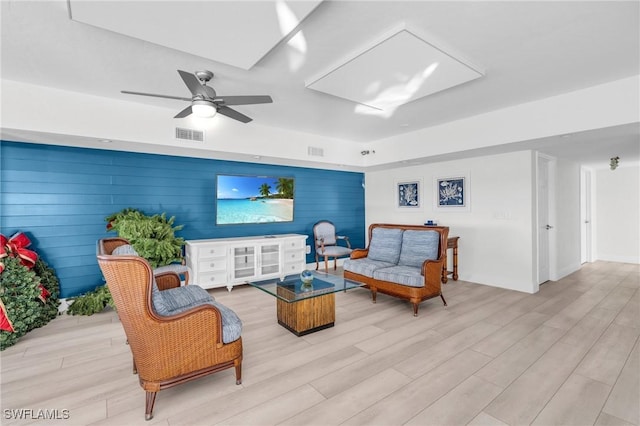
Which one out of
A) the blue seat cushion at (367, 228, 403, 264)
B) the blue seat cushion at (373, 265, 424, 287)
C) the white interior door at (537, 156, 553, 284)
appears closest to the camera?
the blue seat cushion at (373, 265, 424, 287)

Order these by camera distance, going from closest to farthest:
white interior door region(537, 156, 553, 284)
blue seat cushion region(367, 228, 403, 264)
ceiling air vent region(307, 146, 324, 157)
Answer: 1. blue seat cushion region(367, 228, 403, 264)
2. white interior door region(537, 156, 553, 284)
3. ceiling air vent region(307, 146, 324, 157)

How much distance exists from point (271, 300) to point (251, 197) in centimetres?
194

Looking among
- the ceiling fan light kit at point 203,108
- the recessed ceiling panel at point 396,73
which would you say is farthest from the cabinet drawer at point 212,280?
the recessed ceiling panel at point 396,73

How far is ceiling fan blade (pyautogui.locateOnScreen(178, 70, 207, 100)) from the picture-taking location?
2.27m

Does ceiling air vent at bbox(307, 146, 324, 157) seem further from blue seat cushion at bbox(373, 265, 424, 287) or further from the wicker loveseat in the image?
blue seat cushion at bbox(373, 265, 424, 287)

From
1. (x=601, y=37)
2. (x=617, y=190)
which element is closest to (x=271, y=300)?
(x=601, y=37)

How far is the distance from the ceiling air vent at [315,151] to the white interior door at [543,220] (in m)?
3.53

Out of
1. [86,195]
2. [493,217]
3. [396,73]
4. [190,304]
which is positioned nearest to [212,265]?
[86,195]

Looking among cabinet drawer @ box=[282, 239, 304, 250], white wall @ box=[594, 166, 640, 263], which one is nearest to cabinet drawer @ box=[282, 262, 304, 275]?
cabinet drawer @ box=[282, 239, 304, 250]

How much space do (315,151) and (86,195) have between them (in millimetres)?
3401

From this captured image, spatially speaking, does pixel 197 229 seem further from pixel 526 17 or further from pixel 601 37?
pixel 601 37

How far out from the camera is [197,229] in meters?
4.84

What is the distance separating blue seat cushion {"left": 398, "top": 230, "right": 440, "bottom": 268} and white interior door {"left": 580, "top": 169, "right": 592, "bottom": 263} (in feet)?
16.0

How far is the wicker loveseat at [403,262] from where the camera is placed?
358 centimetres
